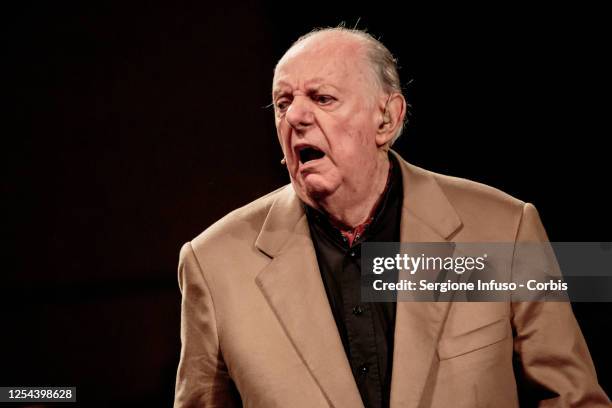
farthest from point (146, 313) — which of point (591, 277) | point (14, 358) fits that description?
point (591, 277)

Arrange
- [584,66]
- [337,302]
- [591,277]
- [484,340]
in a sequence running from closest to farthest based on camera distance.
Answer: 1. [484,340]
2. [337,302]
3. [591,277]
4. [584,66]

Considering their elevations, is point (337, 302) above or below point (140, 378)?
above

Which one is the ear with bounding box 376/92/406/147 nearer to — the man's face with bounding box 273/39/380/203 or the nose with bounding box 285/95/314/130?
the man's face with bounding box 273/39/380/203

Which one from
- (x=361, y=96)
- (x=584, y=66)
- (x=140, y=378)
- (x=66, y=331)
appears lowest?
(x=140, y=378)

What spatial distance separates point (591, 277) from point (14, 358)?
5.88 feet

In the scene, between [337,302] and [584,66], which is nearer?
[337,302]

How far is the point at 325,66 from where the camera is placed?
1.48m

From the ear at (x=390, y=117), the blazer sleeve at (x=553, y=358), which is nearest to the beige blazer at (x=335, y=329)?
the blazer sleeve at (x=553, y=358)

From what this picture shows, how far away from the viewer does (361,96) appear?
1521 millimetres

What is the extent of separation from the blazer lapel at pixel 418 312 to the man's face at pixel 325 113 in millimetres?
168

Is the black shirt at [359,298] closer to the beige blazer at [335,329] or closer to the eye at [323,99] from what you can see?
the beige blazer at [335,329]

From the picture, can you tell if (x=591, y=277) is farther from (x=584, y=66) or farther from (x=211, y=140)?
(x=211, y=140)

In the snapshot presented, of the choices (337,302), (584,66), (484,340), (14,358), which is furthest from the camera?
(14,358)

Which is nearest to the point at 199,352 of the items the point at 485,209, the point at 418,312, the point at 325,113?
the point at 418,312
